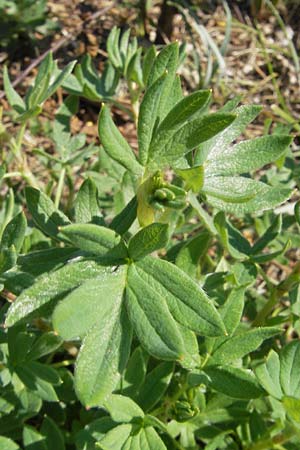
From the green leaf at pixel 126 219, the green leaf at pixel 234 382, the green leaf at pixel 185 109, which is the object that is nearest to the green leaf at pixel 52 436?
the green leaf at pixel 234 382

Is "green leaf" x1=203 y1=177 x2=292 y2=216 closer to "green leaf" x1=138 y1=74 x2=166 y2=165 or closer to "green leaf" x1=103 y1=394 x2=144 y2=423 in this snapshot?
"green leaf" x1=138 y1=74 x2=166 y2=165

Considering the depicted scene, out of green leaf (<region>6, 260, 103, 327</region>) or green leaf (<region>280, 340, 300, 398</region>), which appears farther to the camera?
green leaf (<region>280, 340, 300, 398</region>)

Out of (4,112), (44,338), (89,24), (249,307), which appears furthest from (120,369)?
(89,24)

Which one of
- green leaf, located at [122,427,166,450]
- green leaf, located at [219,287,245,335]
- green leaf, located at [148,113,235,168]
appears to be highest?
green leaf, located at [148,113,235,168]

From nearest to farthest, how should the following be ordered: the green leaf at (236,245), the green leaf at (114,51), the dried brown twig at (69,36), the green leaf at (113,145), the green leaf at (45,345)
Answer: the green leaf at (113,145) → the green leaf at (45,345) → the green leaf at (236,245) → the green leaf at (114,51) → the dried brown twig at (69,36)

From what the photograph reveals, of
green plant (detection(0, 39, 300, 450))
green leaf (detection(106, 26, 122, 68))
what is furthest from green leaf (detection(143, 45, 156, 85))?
green plant (detection(0, 39, 300, 450))

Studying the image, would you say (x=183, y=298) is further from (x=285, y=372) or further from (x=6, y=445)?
(x=6, y=445)

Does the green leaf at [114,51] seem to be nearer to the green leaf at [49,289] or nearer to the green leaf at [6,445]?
the green leaf at [49,289]
